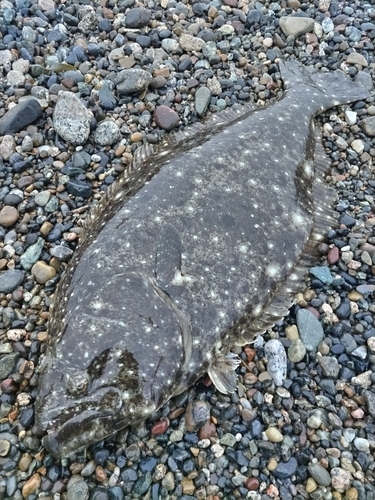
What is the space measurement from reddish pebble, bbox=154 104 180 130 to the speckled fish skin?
1.71 ft

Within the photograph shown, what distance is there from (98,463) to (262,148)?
314 cm

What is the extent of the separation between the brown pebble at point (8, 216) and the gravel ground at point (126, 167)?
18mm

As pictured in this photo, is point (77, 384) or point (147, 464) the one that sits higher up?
point (77, 384)

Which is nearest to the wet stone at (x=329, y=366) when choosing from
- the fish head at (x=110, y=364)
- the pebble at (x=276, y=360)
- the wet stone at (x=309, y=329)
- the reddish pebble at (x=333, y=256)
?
the wet stone at (x=309, y=329)

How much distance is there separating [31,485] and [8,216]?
2.49 m

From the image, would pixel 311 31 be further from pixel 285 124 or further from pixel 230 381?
pixel 230 381

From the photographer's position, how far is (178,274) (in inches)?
156

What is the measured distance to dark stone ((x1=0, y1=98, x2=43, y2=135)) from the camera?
5441 mm

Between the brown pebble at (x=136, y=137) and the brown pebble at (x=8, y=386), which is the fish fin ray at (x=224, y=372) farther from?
the brown pebble at (x=136, y=137)

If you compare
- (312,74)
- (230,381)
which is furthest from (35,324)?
(312,74)

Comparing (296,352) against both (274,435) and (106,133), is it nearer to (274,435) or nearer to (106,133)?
(274,435)

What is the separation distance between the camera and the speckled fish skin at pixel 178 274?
3.50 m

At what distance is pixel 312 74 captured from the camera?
6.29 meters

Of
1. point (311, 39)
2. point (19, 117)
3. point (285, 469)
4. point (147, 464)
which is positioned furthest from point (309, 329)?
point (311, 39)
